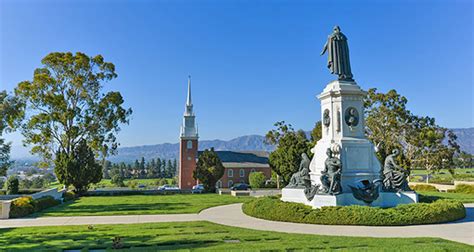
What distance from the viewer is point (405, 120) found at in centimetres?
4231

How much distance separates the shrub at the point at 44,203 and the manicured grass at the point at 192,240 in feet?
25.7

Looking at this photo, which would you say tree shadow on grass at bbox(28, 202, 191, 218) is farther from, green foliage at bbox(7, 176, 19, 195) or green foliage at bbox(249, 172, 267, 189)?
green foliage at bbox(249, 172, 267, 189)

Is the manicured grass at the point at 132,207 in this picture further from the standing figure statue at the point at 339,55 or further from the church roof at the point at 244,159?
the church roof at the point at 244,159

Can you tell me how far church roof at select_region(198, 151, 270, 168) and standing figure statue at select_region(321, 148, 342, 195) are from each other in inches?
1886

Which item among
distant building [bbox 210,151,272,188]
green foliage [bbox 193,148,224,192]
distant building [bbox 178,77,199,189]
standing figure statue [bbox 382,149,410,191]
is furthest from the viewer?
distant building [bbox 210,151,272,188]

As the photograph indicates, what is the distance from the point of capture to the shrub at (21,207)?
61.9 feet

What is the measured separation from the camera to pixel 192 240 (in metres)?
10.8

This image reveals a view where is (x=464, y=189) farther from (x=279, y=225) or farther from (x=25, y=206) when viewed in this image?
(x=25, y=206)

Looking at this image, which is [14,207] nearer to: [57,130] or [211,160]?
[57,130]

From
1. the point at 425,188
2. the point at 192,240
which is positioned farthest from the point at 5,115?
the point at 425,188

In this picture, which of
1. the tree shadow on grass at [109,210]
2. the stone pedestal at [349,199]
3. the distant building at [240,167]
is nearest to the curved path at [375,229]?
the stone pedestal at [349,199]

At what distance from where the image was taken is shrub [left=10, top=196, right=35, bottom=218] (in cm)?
1888

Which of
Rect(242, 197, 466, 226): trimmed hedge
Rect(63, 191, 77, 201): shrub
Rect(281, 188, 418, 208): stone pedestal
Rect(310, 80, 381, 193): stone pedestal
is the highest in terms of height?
Rect(310, 80, 381, 193): stone pedestal

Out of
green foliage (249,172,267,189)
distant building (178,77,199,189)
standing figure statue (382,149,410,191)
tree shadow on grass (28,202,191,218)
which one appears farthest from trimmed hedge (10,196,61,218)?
distant building (178,77,199,189)
